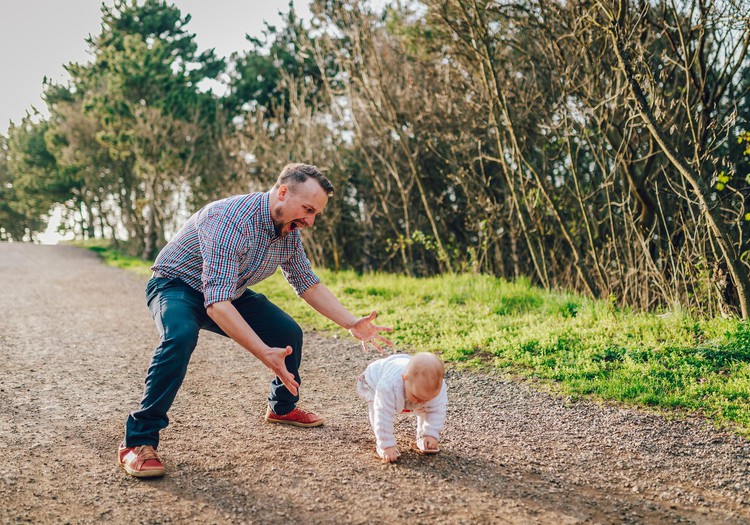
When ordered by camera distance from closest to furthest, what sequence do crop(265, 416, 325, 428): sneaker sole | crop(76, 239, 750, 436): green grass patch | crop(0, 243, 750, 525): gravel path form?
1. crop(0, 243, 750, 525): gravel path
2. crop(265, 416, 325, 428): sneaker sole
3. crop(76, 239, 750, 436): green grass patch

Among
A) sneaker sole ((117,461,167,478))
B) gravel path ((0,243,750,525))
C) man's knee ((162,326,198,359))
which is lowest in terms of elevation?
gravel path ((0,243,750,525))

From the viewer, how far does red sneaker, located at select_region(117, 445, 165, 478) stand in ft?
10.6

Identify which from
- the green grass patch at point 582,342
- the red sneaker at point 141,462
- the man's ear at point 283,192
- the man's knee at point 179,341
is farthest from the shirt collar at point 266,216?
the green grass patch at point 582,342

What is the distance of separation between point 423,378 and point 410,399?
8.4 inches

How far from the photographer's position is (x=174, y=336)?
11.1 feet

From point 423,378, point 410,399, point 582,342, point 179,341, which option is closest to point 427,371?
point 423,378

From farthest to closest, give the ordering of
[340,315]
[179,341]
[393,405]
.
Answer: [340,315] → [393,405] → [179,341]

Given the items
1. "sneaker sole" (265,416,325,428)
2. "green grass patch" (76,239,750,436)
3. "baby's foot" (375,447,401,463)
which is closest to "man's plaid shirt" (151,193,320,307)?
"sneaker sole" (265,416,325,428)

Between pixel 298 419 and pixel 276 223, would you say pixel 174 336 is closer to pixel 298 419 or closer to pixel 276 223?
pixel 276 223

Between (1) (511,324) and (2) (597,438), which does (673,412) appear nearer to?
(2) (597,438)

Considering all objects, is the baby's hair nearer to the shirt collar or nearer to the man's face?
the man's face

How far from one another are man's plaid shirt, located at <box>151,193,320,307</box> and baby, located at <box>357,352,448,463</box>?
39.4 inches

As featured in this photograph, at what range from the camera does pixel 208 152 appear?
21.5 m

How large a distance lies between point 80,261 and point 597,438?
66.2 feet
